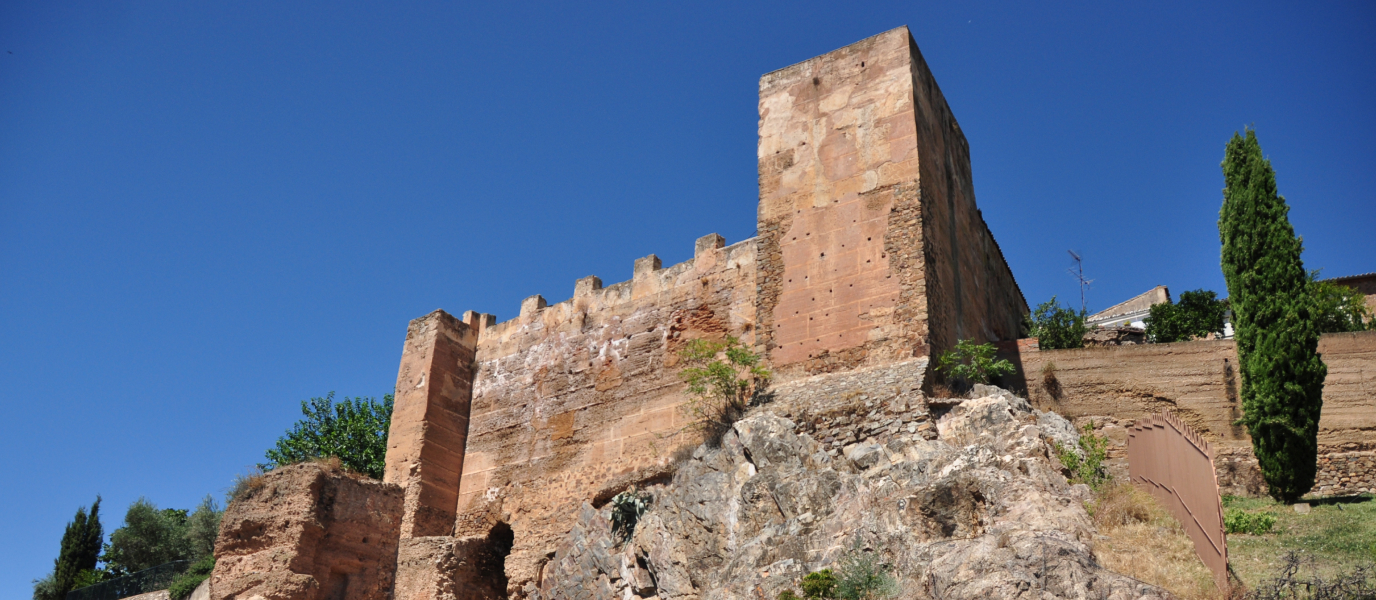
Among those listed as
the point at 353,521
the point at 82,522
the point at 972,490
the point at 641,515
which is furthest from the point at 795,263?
the point at 82,522

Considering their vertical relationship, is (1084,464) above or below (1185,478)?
above

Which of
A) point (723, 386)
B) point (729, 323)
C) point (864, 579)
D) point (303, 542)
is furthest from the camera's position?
point (729, 323)

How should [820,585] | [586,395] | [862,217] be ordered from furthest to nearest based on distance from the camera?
1. [586,395]
2. [862,217]
3. [820,585]

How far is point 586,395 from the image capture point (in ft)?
58.7

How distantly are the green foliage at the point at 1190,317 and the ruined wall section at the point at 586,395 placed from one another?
8689 millimetres

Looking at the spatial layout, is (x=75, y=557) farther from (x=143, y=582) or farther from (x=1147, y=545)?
(x=1147, y=545)

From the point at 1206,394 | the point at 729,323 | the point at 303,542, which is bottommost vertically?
the point at 303,542

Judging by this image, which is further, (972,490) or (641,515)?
(641,515)

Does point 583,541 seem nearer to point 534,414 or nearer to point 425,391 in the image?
point 534,414

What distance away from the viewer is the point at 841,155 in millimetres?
15781

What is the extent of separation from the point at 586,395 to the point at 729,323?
2.64 m

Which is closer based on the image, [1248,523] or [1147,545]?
[1147,545]

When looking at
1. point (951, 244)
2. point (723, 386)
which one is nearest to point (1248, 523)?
point (951, 244)

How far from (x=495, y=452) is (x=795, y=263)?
6.16m
